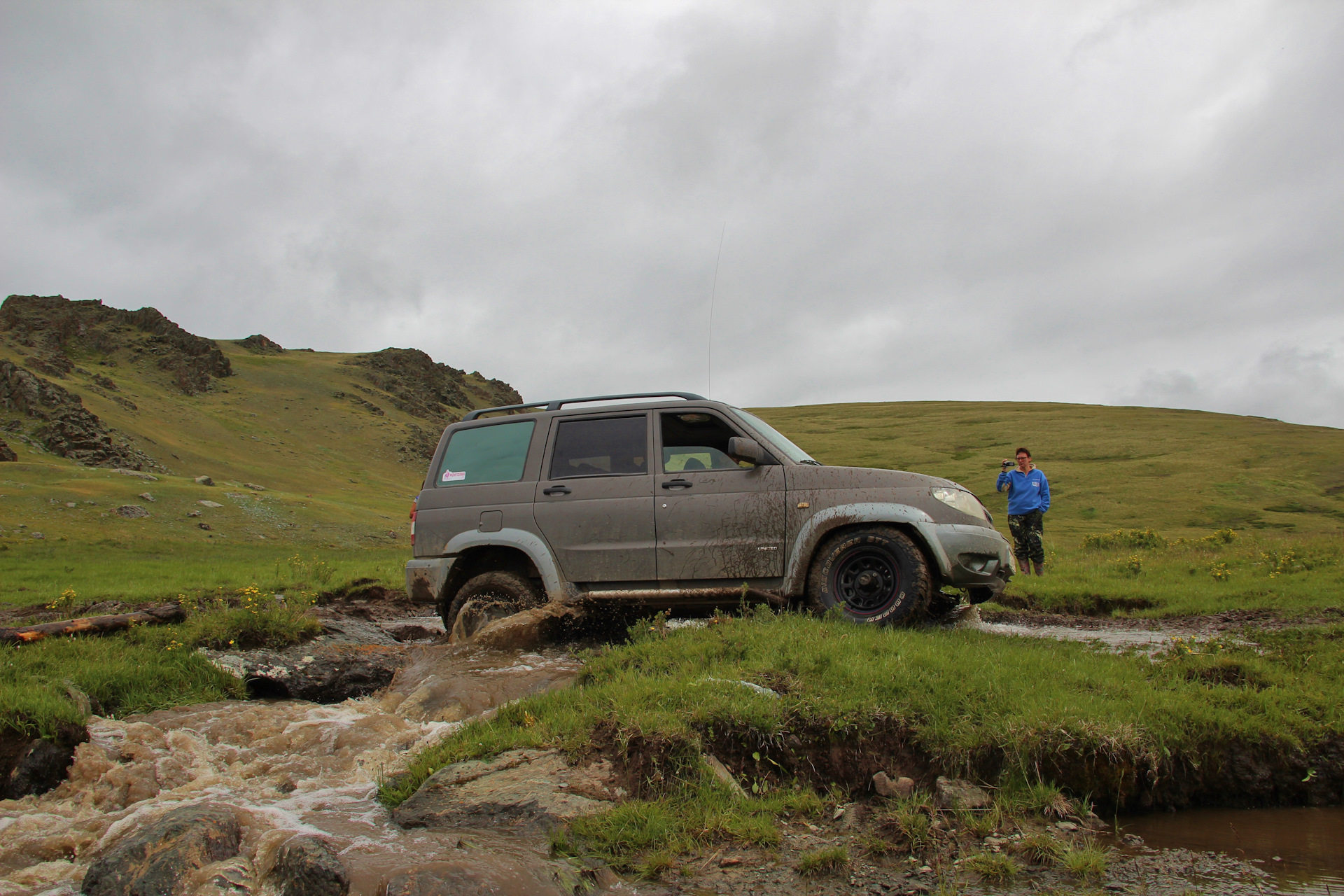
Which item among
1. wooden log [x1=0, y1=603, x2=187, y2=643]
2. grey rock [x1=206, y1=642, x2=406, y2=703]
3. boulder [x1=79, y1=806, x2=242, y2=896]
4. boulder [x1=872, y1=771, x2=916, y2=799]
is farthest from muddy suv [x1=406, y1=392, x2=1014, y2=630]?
boulder [x1=79, y1=806, x2=242, y2=896]

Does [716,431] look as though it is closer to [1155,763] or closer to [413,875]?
[1155,763]

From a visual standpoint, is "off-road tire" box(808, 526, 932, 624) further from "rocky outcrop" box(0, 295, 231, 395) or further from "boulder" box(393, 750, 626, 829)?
"rocky outcrop" box(0, 295, 231, 395)

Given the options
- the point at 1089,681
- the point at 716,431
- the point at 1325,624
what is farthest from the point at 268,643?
the point at 1325,624

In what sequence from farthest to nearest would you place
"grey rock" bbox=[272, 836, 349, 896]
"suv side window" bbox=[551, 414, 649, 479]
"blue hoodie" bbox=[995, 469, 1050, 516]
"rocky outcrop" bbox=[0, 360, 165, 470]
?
1. "rocky outcrop" bbox=[0, 360, 165, 470]
2. "blue hoodie" bbox=[995, 469, 1050, 516]
3. "suv side window" bbox=[551, 414, 649, 479]
4. "grey rock" bbox=[272, 836, 349, 896]

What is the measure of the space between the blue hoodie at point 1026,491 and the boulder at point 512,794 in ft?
32.4

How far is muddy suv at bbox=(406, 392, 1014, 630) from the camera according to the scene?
252 inches

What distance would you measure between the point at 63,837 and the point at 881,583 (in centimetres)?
550

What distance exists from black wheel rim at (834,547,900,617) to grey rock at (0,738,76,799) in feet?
17.9

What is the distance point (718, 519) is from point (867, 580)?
1.32 metres

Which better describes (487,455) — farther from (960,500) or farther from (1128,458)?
(1128,458)

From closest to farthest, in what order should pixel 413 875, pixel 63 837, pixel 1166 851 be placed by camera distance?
pixel 413 875 → pixel 1166 851 → pixel 63 837

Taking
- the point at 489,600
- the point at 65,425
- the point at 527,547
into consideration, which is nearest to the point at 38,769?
the point at 489,600

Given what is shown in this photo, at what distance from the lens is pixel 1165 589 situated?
1072 centimetres

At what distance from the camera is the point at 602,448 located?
7383mm
